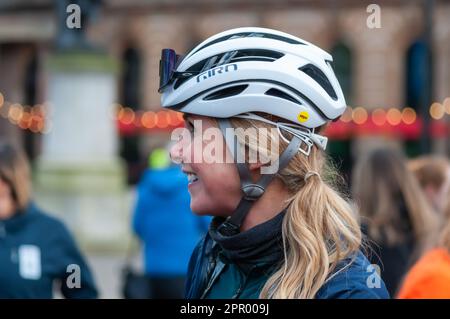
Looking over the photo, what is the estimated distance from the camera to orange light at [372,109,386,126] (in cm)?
3766

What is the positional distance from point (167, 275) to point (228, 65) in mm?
4995

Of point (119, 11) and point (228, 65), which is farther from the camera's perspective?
point (119, 11)

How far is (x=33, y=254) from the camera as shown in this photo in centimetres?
466

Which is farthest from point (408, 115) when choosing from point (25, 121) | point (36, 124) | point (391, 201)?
point (391, 201)

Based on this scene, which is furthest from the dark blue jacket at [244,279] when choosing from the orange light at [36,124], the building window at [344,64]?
the orange light at [36,124]

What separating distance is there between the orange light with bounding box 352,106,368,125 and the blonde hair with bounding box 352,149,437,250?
103ft

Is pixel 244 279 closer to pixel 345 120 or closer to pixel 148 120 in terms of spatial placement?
pixel 345 120

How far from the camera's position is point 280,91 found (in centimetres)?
256

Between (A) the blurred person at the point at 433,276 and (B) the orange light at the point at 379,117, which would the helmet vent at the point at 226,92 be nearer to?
(A) the blurred person at the point at 433,276

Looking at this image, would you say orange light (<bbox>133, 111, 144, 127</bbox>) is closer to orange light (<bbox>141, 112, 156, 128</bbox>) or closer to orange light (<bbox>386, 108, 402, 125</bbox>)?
orange light (<bbox>141, 112, 156, 128</bbox>)

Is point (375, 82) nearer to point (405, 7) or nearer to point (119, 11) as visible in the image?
point (405, 7)

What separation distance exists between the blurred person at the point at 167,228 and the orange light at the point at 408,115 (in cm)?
3070

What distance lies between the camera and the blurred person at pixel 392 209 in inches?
221
